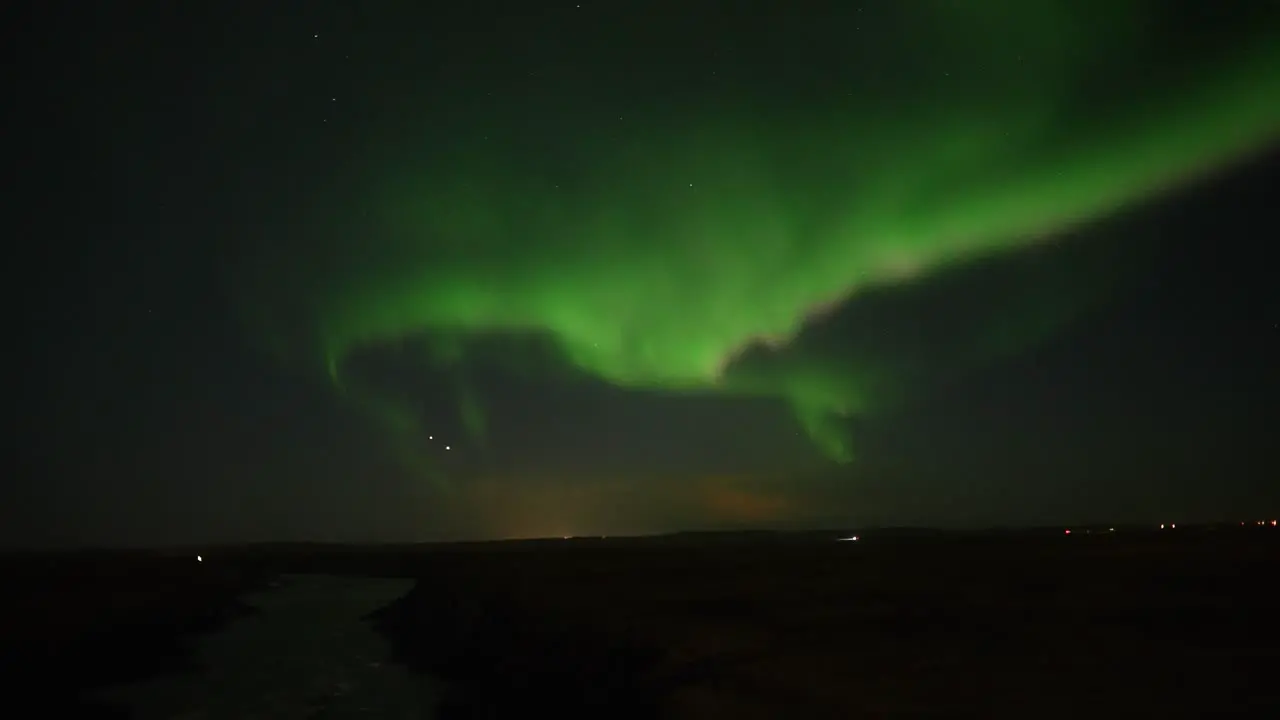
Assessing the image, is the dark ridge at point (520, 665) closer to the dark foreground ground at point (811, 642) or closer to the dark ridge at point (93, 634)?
the dark foreground ground at point (811, 642)

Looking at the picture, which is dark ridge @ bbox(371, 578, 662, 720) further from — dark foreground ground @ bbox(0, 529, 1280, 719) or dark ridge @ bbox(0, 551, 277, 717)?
dark ridge @ bbox(0, 551, 277, 717)

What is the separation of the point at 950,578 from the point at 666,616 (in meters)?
17.4

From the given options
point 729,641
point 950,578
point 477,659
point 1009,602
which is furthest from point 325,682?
point 950,578

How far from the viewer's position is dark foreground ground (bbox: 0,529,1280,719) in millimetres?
18109

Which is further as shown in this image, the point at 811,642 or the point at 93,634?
the point at 93,634

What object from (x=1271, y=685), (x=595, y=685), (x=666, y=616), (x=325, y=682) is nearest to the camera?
(x=1271, y=685)

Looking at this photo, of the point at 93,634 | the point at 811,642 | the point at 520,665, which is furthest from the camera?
the point at 93,634

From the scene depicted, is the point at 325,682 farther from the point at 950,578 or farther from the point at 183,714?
the point at 950,578

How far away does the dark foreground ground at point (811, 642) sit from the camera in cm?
1811

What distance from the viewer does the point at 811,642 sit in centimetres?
2594

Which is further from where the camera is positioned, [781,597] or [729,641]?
[781,597]

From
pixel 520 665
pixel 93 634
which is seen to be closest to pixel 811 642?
pixel 520 665

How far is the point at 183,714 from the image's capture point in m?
26.3

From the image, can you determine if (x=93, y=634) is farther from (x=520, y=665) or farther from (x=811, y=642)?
(x=811, y=642)
